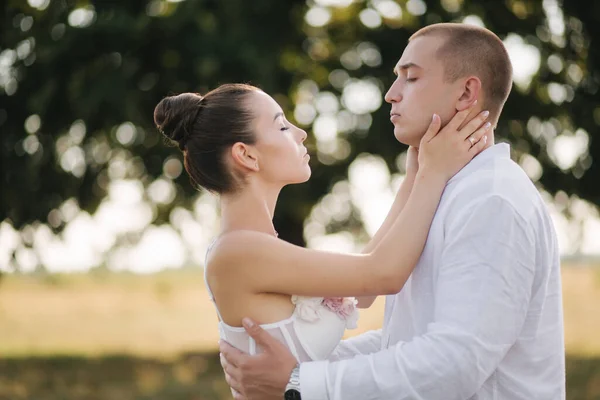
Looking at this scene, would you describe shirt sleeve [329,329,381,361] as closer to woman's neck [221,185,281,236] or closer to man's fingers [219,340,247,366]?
man's fingers [219,340,247,366]

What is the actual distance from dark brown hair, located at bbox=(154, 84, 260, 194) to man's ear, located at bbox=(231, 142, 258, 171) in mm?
23

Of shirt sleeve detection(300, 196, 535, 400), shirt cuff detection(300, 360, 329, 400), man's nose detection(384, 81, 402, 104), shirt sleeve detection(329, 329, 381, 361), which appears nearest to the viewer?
shirt sleeve detection(300, 196, 535, 400)

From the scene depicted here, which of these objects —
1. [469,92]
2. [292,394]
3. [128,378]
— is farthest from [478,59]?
[128,378]

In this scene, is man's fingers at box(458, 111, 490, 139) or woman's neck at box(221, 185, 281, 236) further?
woman's neck at box(221, 185, 281, 236)

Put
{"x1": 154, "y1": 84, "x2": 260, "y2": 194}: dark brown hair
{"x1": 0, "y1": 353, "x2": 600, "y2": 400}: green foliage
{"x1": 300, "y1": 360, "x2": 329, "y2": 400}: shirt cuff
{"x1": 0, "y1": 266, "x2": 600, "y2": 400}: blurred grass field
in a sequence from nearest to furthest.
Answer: {"x1": 300, "y1": 360, "x2": 329, "y2": 400}: shirt cuff
{"x1": 154, "y1": 84, "x2": 260, "y2": 194}: dark brown hair
{"x1": 0, "y1": 353, "x2": 600, "y2": 400}: green foliage
{"x1": 0, "y1": 266, "x2": 600, "y2": 400}: blurred grass field

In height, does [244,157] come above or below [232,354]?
above

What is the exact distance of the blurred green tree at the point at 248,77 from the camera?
33.4 feet

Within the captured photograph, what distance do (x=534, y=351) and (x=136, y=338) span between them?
17689mm

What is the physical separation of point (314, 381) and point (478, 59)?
4.10 feet

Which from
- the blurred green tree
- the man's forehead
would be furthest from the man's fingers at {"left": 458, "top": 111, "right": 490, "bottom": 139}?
the blurred green tree

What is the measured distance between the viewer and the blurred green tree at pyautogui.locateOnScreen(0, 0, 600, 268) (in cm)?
1019

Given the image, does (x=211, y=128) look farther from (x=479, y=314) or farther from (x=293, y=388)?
(x=479, y=314)

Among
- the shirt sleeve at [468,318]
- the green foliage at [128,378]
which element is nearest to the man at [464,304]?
the shirt sleeve at [468,318]

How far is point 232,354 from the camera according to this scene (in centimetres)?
302
